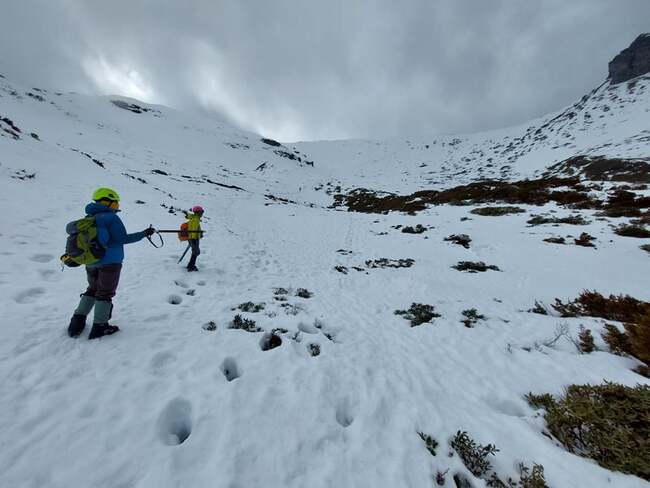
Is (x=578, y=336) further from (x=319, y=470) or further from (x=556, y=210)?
(x=556, y=210)

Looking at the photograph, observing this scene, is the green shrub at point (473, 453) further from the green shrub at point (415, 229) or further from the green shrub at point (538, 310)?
the green shrub at point (415, 229)

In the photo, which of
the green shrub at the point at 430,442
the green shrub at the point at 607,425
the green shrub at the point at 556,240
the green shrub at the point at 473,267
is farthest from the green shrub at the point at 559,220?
the green shrub at the point at 430,442

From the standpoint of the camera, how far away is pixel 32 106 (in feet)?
215

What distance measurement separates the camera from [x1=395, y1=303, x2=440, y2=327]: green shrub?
24.2 feet

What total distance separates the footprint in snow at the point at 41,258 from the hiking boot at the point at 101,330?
14.8 feet

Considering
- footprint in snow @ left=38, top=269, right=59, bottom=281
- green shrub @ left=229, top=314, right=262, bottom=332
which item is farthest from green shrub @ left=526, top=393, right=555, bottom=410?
footprint in snow @ left=38, top=269, right=59, bottom=281

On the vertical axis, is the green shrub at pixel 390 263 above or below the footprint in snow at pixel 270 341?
above

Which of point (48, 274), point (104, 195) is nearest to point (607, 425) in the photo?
point (104, 195)

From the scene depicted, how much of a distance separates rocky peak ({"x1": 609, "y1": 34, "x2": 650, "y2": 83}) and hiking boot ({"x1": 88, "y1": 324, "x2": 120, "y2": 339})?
171994mm

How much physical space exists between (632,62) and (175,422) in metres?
181

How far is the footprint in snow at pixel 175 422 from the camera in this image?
10.4ft

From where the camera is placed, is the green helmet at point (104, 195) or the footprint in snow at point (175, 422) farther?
the green helmet at point (104, 195)

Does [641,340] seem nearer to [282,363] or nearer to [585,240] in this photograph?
[282,363]

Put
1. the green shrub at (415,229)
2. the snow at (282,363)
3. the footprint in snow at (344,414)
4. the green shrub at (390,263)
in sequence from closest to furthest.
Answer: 1. the snow at (282,363)
2. the footprint in snow at (344,414)
3. the green shrub at (390,263)
4. the green shrub at (415,229)
